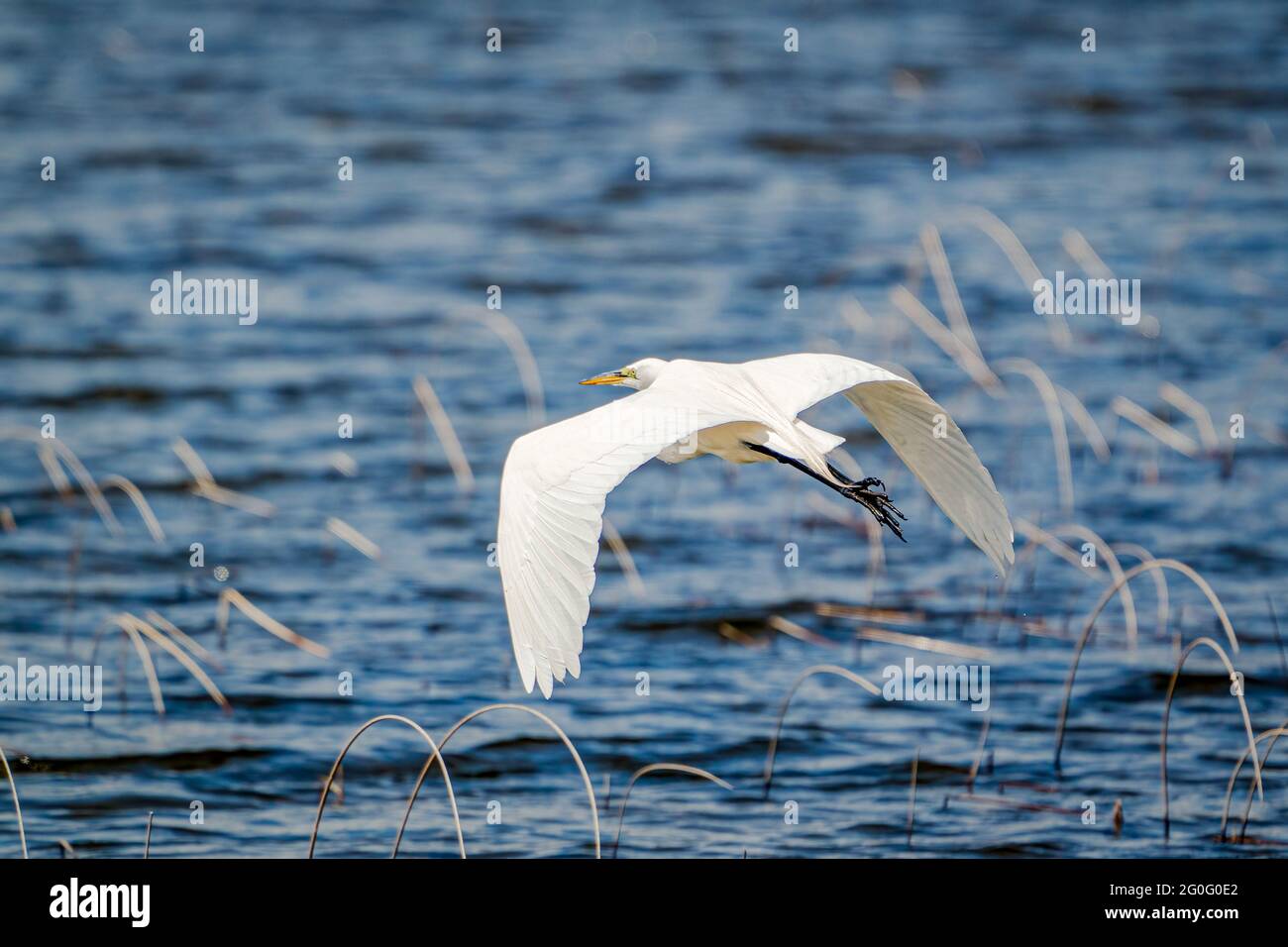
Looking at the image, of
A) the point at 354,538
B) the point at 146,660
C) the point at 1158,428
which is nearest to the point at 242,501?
the point at 354,538

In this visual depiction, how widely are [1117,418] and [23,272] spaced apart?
1091 centimetres

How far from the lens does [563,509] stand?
5.87 meters

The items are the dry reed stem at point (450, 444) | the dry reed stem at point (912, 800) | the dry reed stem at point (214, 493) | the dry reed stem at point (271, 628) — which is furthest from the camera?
the dry reed stem at point (450, 444)

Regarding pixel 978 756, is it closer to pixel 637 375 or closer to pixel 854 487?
pixel 637 375

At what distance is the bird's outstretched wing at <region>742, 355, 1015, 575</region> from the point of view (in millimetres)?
7148

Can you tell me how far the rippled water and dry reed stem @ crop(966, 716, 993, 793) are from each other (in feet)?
0.12

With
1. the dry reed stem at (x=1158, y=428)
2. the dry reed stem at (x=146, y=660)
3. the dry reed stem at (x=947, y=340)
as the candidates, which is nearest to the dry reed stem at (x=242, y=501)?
the dry reed stem at (x=146, y=660)

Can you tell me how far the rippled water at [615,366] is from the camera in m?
9.55

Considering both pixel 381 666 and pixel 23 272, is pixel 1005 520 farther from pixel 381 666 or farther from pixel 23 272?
pixel 23 272

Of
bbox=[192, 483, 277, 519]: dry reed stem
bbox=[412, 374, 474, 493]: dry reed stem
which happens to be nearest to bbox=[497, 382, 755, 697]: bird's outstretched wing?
bbox=[412, 374, 474, 493]: dry reed stem

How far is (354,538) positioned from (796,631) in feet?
10.2

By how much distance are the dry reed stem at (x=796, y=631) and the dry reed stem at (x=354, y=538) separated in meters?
2.75

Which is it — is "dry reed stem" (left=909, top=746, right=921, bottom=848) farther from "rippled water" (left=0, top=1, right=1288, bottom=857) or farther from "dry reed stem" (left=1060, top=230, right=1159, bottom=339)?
"dry reed stem" (left=1060, top=230, right=1159, bottom=339)

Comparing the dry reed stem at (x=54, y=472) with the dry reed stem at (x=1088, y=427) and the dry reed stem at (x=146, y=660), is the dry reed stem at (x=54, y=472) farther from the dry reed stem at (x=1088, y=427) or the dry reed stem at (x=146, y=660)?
the dry reed stem at (x=1088, y=427)
